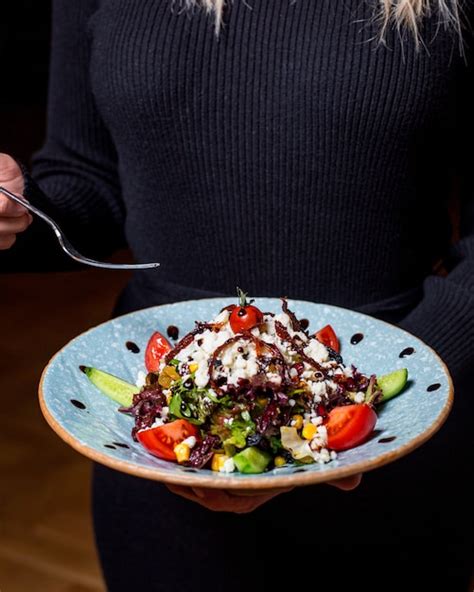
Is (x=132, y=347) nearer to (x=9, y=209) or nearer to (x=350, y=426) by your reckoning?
(x=9, y=209)

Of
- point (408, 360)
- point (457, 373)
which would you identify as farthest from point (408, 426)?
point (457, 373)

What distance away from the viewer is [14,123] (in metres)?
5.65

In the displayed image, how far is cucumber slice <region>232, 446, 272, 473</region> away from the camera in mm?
956

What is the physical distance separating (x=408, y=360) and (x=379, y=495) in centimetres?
34

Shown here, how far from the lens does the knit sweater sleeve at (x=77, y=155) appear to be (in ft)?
5.23

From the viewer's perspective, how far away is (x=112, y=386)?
1123mm

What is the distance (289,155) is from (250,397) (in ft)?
1.62

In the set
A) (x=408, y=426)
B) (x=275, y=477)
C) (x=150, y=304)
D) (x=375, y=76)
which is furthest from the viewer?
(x=150, y=304)

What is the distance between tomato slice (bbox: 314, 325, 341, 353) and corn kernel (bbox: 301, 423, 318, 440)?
0.19m

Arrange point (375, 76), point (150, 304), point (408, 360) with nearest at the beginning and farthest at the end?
point (408, 360), point (375, 76), point (150, 304)

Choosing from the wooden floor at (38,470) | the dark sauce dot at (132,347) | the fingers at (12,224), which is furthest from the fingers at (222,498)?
the wooden floor at (38,470)

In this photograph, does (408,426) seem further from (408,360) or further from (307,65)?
(307,65)

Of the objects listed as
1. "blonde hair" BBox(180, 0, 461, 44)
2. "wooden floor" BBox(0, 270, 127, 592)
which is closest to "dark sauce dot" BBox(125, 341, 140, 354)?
"blonde hair" BBox(180, 0, 461, 44)

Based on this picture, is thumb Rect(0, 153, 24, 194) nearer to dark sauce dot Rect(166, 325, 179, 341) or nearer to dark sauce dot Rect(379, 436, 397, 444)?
dark sauce dot Rect(166, 325, 179, 341)
